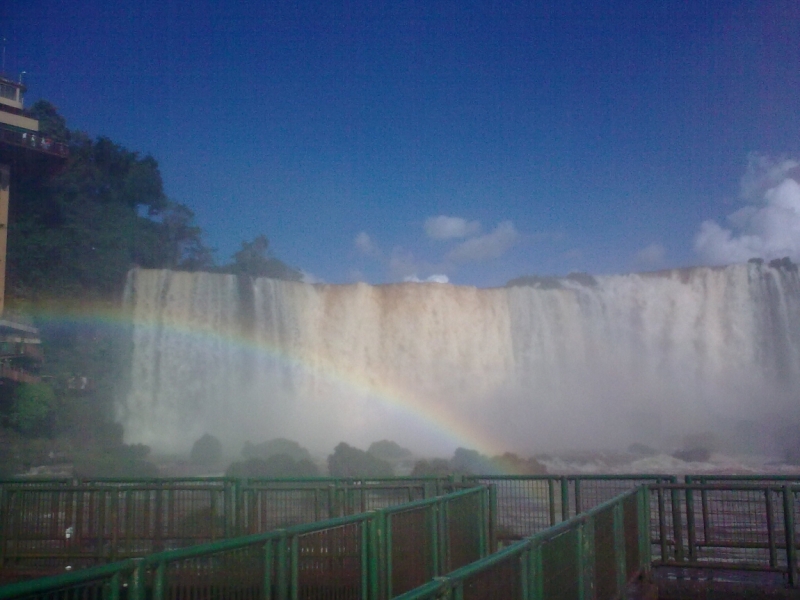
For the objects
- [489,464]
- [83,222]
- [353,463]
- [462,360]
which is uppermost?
[83,222]

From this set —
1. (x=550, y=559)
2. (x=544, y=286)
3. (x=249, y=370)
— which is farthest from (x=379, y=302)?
(x=550, y=559)

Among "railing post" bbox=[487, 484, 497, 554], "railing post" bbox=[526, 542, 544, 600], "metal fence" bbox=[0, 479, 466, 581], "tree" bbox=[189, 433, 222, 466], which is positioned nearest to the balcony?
"tree" bbox=[189, 433, 222, 466]

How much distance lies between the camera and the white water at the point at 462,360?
35781mm

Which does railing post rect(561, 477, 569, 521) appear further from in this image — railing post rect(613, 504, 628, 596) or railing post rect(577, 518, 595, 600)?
railing post rect(577, 518, 595, 600)

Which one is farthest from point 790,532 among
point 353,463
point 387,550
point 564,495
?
point 353,463

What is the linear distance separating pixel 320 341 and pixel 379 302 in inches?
140

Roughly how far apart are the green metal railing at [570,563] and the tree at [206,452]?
84.3 ft

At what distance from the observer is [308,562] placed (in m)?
5.05

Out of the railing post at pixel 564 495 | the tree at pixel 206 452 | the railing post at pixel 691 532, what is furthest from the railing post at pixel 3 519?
the tree at pixel 206 452

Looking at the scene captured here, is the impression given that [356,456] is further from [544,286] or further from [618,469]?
[544,286]

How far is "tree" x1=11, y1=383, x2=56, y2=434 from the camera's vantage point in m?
33.6

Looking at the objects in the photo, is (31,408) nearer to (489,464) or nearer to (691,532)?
(489,464)

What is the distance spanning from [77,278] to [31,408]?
36.2ft

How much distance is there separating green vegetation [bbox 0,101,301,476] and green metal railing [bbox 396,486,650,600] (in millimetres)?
21897
